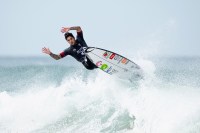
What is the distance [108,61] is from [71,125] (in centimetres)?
210

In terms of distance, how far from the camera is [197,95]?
37.8 ft

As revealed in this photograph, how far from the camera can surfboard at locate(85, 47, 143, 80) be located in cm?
1070

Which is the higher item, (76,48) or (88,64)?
(76,48)

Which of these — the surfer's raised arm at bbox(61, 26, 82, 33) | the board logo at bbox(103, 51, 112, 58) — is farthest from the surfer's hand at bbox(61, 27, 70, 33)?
the board logo at bbox(103, 51, 112, 58)

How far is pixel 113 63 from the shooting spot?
1083 centimetres

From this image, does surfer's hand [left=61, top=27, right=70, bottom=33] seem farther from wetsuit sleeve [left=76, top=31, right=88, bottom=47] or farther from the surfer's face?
wetsuit sleeve [left=76, top=31, right=88, bottom=47]

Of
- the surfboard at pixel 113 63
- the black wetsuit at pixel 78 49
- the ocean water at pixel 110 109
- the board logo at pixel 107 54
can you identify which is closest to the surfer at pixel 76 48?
the black wetsuit at pixel 78 49

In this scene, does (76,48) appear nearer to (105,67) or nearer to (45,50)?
(45,50)

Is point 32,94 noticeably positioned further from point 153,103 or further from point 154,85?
point 153,103

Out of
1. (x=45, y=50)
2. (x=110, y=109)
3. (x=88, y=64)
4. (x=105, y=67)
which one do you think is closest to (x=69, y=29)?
(x=45, y=50)

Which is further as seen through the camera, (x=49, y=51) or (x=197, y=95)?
(x=197, y=95)

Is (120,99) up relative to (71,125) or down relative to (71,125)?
up

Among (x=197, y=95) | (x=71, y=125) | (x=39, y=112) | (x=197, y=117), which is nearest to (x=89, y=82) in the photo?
(x=39, y=112)

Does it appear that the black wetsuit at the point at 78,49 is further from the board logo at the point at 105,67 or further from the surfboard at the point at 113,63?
the board logo at the point at 105,67
